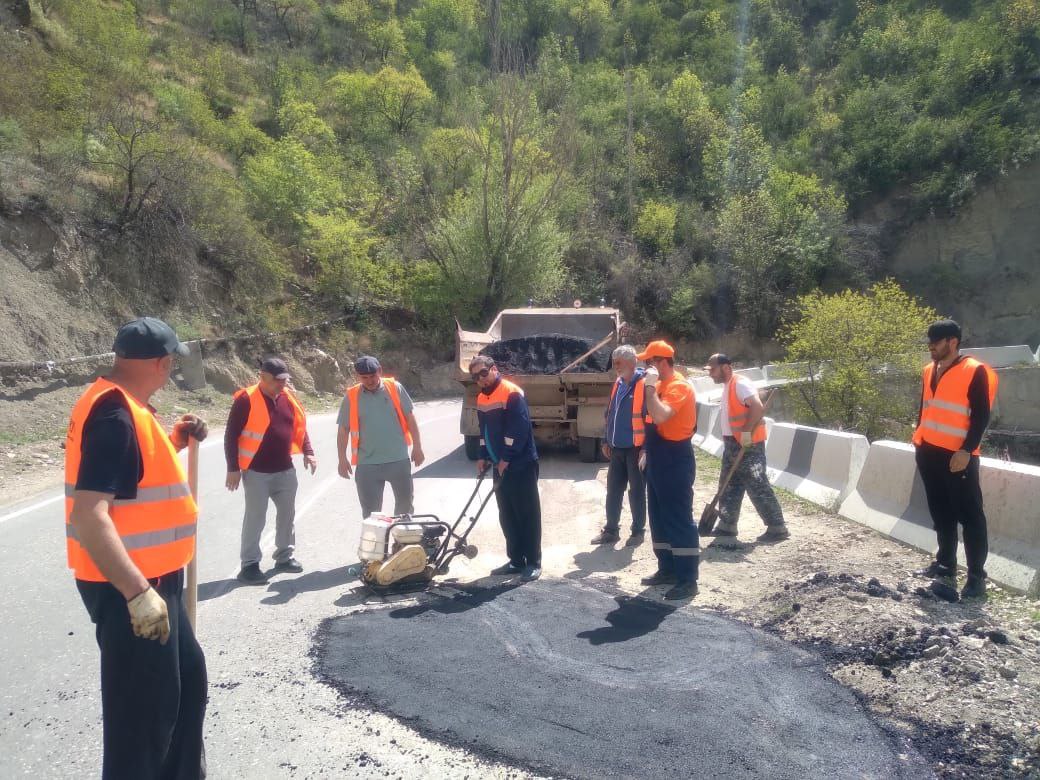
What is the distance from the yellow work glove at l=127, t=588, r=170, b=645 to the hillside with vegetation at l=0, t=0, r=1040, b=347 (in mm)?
19971

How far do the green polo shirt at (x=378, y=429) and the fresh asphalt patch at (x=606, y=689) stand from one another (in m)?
1.59

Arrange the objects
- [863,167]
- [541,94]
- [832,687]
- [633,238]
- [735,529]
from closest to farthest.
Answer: [832,687] < [735,529] < [633,238] < [863,167] < [541,94]

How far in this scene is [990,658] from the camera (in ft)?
13.0

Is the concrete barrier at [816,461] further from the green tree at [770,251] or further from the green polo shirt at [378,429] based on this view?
the green tree at [770,251]

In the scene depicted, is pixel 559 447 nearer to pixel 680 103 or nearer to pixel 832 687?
pixel 832 687

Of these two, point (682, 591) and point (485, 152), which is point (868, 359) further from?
point (485, 152)

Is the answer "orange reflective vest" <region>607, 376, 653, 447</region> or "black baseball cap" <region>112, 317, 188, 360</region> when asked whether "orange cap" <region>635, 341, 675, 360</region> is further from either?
"black baseball cap" <region>112, 317, 188, 360</region>

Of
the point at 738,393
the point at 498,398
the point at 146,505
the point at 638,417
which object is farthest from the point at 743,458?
the point at 146,505

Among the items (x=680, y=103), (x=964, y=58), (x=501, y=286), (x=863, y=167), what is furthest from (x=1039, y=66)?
(x=501, y=286)

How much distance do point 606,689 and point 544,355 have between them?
838 cm

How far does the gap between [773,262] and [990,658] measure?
33.0 m

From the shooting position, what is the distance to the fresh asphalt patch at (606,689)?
331 centimetres

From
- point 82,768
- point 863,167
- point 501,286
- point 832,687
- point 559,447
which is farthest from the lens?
point 863,167

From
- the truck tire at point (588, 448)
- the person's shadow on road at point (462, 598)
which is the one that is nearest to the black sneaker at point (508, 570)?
the person's shadow on road at point (462, 598)
